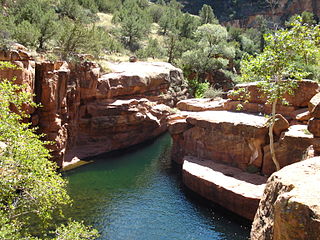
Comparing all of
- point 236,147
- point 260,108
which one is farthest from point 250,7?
point 236,147

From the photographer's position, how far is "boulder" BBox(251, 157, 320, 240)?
5.43m

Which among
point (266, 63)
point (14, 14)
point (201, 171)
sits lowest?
point (201, 171)

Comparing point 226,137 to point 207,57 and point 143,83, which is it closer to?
point 143,83

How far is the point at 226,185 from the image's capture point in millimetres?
15945

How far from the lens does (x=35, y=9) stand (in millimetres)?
33500

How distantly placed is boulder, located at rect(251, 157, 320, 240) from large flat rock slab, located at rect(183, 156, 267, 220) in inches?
275

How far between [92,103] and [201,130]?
34.1 ft

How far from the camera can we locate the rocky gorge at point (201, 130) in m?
7.62

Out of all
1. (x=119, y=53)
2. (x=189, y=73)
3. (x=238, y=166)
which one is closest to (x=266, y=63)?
(x=238, y=166)

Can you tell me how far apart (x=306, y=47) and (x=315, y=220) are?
34.4 feet

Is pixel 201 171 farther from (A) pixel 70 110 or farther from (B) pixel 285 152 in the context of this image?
(A) pixel 70 110

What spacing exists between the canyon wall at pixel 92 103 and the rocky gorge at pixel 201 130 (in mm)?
71

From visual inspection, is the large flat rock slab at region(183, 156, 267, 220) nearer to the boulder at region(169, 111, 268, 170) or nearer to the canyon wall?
the boulder at region(169, 111, 268, 170)

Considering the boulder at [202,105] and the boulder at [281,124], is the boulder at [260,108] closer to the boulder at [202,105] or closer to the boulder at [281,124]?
the boulder at [202,105]
